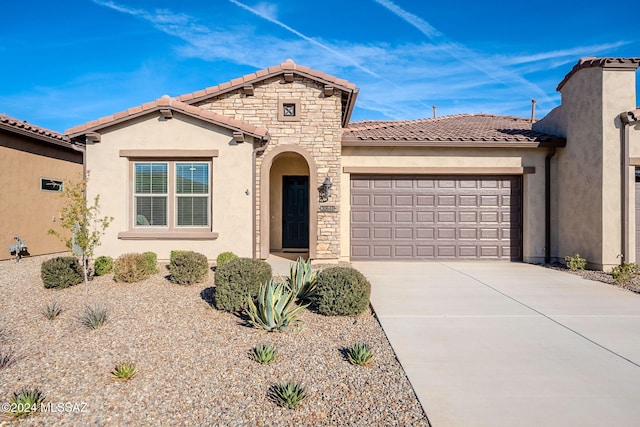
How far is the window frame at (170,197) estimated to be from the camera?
10195mm

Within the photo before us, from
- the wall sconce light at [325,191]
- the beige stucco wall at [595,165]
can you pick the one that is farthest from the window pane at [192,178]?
the beige stucco wall at [595,165]

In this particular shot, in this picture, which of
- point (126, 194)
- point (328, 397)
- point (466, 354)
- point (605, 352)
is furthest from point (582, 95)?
point (126, 194)

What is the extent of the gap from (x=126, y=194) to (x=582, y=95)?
12.6 metres

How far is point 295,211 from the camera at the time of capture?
45.3 feet

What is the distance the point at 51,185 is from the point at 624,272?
17412 mm

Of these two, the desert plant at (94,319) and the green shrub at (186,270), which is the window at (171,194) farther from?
the desert plant at (94,319)

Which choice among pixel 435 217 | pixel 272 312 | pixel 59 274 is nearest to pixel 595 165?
pixel 435 217

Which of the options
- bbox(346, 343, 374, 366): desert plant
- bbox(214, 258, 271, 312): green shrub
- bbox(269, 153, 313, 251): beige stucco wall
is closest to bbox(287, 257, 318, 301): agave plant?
bbox(214, 258, 271, 312): green shrub

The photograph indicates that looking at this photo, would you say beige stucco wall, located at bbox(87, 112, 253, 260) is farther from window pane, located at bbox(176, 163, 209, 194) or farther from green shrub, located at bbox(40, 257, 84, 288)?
green shrub, located at bbox(40, 257, 84, 288)

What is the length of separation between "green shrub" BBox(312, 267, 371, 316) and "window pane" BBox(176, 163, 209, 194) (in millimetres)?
5435

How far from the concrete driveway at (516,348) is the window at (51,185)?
1211 centimetres

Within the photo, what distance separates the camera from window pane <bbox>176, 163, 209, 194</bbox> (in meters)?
10.4

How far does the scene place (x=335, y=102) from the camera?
36.6ft

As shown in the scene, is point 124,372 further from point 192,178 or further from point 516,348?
point 192,178
